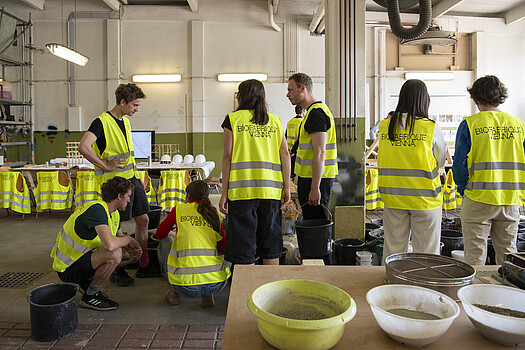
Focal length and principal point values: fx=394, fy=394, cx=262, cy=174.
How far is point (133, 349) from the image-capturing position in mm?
2584

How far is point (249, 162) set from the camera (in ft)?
9.36

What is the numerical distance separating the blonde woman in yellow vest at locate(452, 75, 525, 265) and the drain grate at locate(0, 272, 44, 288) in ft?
13.2

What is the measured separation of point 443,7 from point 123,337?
10347 millimetres

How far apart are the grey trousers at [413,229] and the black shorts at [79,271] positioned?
7.68 feet

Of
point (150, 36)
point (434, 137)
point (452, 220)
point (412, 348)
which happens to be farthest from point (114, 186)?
point (150, 36)

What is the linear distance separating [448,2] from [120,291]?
9.80 meters

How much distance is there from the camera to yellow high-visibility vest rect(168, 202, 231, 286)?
9.86 ft

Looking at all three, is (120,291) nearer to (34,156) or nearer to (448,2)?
(34,156)

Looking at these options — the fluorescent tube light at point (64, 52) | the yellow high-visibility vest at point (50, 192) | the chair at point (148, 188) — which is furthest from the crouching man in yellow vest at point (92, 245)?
the fluorescent tube light at point (64, 52)

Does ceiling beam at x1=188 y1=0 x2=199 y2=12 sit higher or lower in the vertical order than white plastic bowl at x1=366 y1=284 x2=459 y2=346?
higher

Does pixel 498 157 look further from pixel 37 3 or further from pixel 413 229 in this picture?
pixel 37 3

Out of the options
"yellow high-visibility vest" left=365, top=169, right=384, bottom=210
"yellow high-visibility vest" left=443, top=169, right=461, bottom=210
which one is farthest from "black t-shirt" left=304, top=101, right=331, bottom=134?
"yellow high-visibility vest" left=443, top=169, right=461, bottom=210

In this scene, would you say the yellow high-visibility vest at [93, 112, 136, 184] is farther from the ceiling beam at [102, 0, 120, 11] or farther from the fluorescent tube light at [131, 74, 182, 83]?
the ceiling beam at [102, 0, 120, 11]

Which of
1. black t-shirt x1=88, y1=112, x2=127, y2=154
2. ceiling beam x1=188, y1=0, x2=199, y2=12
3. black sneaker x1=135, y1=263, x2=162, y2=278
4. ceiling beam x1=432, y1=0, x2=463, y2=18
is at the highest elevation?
ceiling beam x1=188, y1=0, x2=199, y2=12
